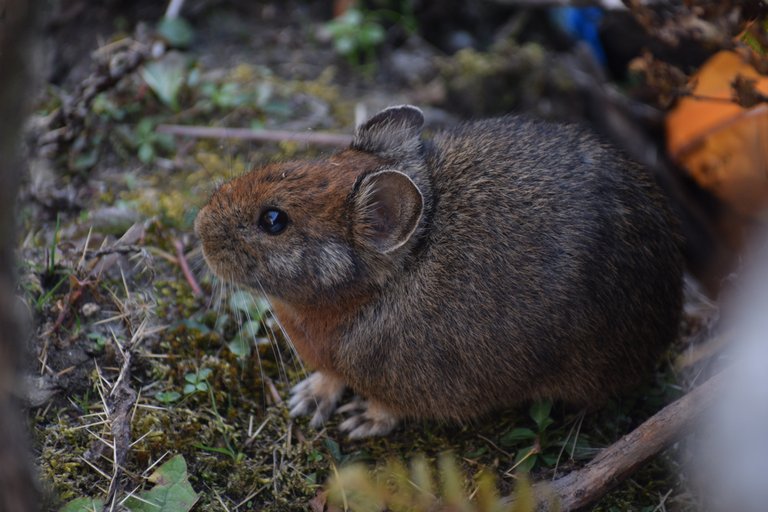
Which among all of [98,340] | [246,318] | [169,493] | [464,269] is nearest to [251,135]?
[246,318]

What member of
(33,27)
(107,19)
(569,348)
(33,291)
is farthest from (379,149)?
(107,19)

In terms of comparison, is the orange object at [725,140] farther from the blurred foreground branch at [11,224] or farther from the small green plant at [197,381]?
the blurred foreground branch at [11,224]

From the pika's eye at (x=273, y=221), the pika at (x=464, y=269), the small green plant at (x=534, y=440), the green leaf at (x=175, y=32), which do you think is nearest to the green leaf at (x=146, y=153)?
the green leaf at (x=175, y=32)

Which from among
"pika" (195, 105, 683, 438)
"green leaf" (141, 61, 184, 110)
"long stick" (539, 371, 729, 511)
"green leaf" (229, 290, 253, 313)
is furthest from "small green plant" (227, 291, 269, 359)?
"green leaf" (141, 61, 184, 110)

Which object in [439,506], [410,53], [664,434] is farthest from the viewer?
[410,53]

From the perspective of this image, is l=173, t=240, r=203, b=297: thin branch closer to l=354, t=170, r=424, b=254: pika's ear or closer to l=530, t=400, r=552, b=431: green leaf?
l=354, t=170, r=424, b=254: pika's ear

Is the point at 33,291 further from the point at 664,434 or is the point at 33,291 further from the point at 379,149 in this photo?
the point at 664,434
